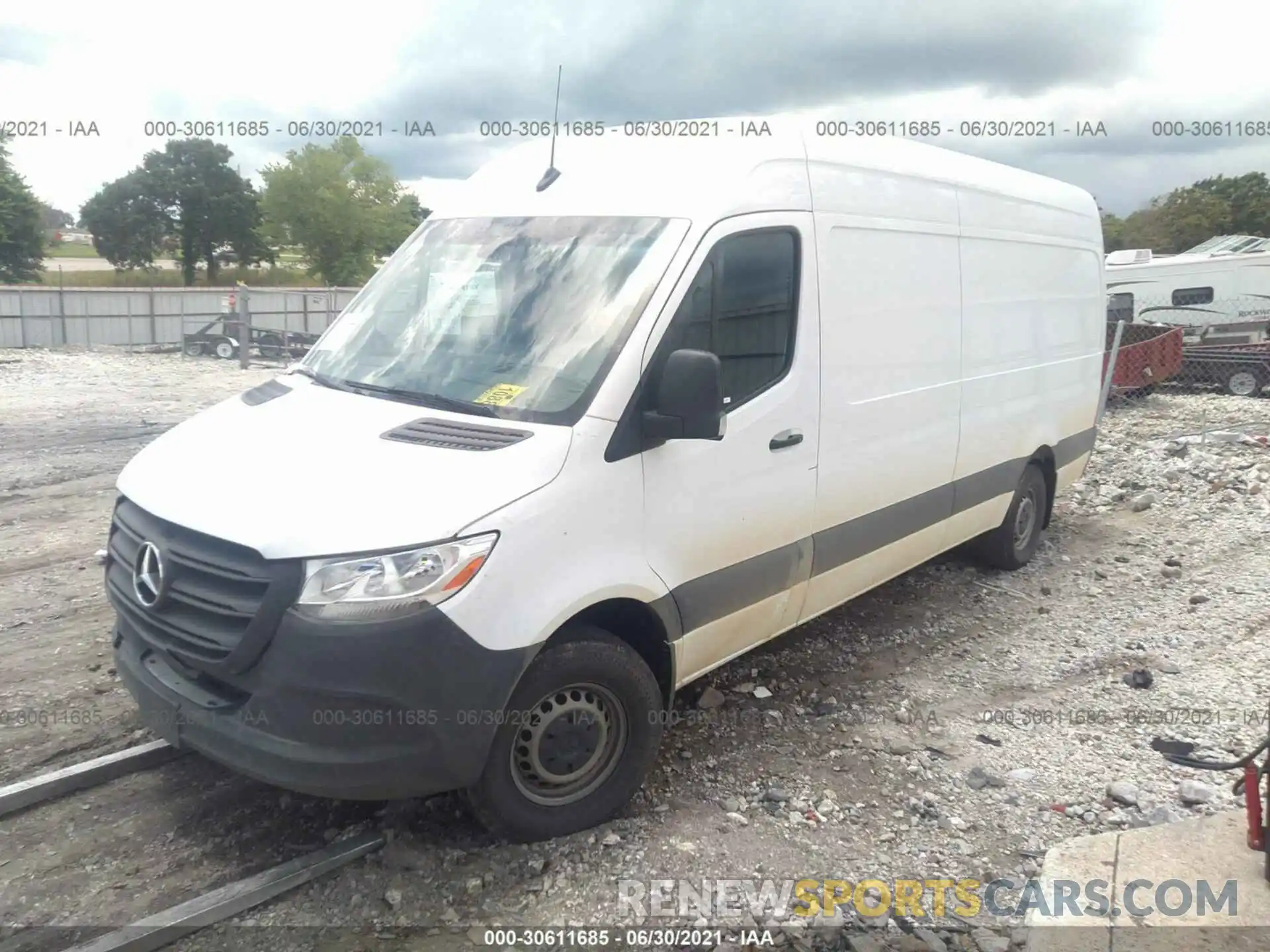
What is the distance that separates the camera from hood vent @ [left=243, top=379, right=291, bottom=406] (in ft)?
14.5

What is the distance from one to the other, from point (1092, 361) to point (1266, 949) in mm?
5667

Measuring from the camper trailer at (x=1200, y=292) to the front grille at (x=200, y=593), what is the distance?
63.4ft

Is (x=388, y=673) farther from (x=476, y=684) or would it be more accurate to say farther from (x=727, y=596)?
(x=727, y=596)

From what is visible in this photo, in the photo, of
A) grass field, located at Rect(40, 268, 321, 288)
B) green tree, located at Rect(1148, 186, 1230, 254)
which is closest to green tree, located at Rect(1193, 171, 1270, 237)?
green tree, located at Rect(1148, 186, 1230, 254)

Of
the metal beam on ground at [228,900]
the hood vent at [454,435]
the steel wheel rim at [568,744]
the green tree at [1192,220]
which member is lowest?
the metal beam on ground at [228,900]

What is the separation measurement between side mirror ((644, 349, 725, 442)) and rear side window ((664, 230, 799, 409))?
0.28 m

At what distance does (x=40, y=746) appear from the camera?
440 centimetres

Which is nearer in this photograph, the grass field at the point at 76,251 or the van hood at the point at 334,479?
the van hood at the point at 334,479

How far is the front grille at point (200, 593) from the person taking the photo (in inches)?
129

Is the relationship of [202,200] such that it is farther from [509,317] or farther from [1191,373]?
[509,317]

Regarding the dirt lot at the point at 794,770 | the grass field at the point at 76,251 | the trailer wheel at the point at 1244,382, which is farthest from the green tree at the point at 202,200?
the dirt lot at the point at 794,770

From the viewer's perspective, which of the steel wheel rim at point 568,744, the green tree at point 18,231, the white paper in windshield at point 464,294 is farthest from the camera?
the green tree at point 18,231

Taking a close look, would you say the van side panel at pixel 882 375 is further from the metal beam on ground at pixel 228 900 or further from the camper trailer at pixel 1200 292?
the camper trailer at pixel 1200 292

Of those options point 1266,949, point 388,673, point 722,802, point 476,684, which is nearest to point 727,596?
point 722,802
